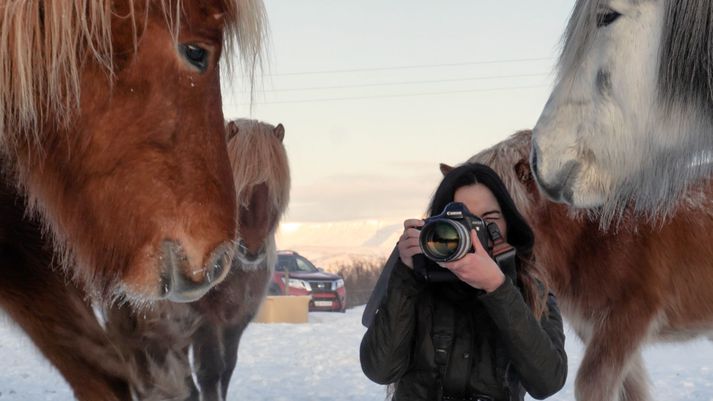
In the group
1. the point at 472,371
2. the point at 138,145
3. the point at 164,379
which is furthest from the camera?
the point at 164,379

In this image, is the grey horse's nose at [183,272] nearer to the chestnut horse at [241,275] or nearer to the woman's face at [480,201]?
the woman's face at [480,201]

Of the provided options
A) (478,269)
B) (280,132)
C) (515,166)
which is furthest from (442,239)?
(280,132)

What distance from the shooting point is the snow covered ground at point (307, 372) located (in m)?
6.60

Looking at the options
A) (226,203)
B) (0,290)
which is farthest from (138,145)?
(0,290)

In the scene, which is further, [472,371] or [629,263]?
[629,263]

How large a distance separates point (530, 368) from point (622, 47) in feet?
3.61

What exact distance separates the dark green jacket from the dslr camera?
0.08 metres

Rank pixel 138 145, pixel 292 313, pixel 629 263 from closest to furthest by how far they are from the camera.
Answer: pixel 138 145 < pixel 629 263 < pixel 292 313

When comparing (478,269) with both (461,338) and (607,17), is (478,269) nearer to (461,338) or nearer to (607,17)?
(461,338)

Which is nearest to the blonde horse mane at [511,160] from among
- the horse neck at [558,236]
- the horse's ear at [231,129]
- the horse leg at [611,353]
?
the horse neck at [558,236]

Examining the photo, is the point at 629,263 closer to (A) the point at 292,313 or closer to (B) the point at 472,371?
(B) the point at 472,371

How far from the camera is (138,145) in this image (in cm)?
209

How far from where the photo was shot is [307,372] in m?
7.83

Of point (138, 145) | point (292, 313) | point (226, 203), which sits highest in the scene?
point (138, 145)
